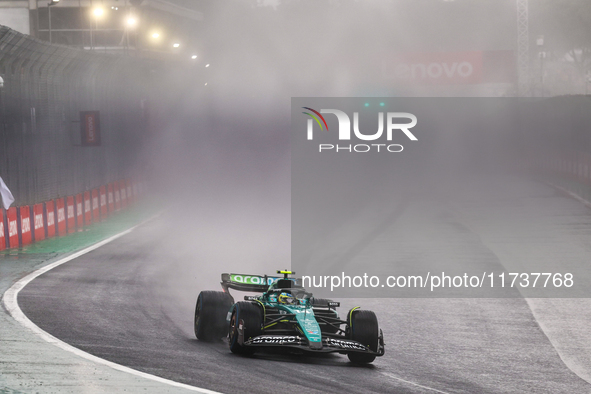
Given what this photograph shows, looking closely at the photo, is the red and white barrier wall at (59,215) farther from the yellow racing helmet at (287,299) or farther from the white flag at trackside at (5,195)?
the yellow racing helmet at (287,299)

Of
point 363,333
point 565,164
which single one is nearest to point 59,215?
point 363,333

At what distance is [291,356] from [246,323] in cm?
83

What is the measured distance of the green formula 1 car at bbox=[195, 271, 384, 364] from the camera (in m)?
9.97

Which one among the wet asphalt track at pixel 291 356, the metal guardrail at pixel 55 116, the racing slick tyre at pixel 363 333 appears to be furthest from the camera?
the metal guardrail at pixel 55 116

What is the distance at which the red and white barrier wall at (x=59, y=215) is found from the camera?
68.1ft

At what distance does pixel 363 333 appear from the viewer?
10422mm

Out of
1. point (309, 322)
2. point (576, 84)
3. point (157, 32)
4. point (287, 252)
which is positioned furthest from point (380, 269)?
point (576, 84)

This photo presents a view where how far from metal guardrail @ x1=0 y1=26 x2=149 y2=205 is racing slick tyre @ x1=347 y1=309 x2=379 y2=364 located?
48.2 ft

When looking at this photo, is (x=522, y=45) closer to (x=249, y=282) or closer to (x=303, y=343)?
(x=249, y=282)

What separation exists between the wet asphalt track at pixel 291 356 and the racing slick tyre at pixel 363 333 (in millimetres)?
149

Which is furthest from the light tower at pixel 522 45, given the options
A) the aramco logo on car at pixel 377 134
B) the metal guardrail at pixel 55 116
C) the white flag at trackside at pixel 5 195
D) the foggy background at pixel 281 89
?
the white flag at trackside at pixel 5 195

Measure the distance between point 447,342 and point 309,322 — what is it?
299cm

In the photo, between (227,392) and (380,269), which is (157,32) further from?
(227,392)

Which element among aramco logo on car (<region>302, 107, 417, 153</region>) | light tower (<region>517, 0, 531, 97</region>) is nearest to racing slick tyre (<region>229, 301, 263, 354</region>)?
aramco logo on car (<region>302, 107, 417, 153</region>)
